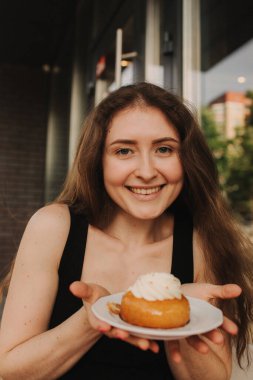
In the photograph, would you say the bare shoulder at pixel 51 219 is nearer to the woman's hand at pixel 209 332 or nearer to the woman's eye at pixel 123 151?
the woman's eye at pixel 123 151

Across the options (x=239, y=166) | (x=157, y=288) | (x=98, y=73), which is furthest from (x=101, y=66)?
(x=239, y=166)

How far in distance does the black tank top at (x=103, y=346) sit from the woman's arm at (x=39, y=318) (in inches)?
1.5

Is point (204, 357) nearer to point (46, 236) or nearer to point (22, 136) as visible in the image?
point (46, 236)

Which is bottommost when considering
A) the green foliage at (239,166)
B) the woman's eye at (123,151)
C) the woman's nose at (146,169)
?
the woman's nose at (146,169)

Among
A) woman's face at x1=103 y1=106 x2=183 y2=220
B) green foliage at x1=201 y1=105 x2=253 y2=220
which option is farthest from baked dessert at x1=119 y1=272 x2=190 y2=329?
green foliage at x1=201 y1=105 x2=253 y2=220

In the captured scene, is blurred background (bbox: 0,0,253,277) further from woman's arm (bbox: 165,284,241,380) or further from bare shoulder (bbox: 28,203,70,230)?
woman's arm (bbox: 165,284,241,380)

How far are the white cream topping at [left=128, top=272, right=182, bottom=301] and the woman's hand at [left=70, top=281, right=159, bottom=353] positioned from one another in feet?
0.30

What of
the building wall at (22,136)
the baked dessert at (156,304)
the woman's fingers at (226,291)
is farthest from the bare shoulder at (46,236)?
the building wall at (22,136)

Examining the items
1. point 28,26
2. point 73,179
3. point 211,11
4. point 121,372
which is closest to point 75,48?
point 28,26

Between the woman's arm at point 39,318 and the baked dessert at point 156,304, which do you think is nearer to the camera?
the baked dessert at point 156,304

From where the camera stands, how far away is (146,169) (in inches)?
48.6

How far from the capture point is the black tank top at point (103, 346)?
1239 millimetres

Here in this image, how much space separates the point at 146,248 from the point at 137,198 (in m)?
0.26

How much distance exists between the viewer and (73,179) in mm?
1549
